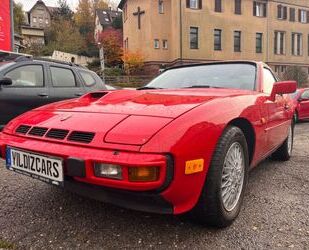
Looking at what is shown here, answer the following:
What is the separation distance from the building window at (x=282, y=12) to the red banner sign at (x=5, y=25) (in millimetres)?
35060

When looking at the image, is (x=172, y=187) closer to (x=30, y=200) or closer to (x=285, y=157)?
(x=30, y=200)

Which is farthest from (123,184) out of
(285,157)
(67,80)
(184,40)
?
(184,40)

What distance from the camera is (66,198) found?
3.33m

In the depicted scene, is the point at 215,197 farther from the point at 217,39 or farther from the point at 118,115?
the point at 217,39

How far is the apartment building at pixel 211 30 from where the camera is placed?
3566 centimetres

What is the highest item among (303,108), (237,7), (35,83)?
(237,7)

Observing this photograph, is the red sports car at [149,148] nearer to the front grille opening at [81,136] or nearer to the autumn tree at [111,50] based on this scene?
the front grille opening at [81,136]

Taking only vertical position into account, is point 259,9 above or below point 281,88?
above

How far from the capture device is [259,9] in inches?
1555

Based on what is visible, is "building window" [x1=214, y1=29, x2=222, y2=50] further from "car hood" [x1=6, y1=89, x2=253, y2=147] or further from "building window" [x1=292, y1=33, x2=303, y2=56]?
"car hood" [x1=6, y1=89, x2=253, y2=147]

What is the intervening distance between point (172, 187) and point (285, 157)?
10.7 ft

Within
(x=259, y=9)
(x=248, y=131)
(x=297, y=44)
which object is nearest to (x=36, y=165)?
(x=248, y=131)

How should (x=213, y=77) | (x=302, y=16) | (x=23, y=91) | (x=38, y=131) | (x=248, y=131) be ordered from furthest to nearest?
(x=302, y=16)
(x=23, y=91)
(x=213, y=77)
(x=248, y=131)
(x=38, y=131)

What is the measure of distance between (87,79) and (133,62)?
28948 mm
